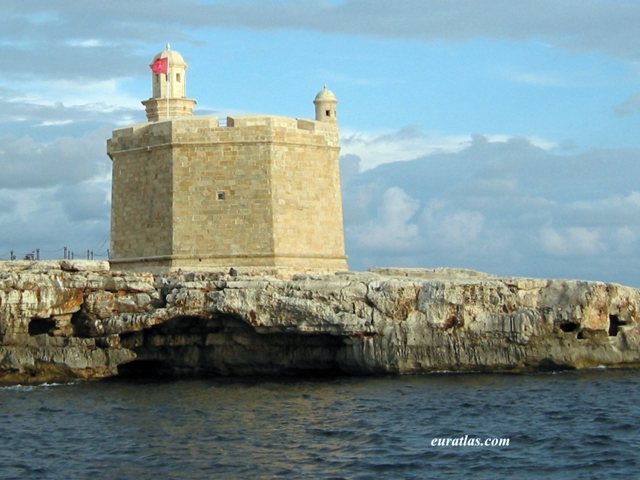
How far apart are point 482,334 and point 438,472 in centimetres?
1076

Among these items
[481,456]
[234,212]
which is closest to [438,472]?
[481,456]

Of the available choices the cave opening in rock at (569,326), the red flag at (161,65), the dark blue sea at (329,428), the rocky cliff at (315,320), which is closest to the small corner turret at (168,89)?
the red flag at (161,65)

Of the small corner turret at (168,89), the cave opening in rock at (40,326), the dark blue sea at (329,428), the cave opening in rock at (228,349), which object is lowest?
the dark blue sea at (329,428)

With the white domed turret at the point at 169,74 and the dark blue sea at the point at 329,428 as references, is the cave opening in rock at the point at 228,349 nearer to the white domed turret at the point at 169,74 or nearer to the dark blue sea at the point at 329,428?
the dark blue sea at the point at 329,428

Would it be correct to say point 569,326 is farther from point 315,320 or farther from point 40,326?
point 40,326

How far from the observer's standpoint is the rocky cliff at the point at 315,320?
90.3 feet

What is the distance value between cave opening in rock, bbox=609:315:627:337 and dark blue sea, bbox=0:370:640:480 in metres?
1.46

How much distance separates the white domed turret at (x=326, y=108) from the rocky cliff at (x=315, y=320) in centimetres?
728

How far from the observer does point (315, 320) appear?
89.6 feet

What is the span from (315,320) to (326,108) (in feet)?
30.1

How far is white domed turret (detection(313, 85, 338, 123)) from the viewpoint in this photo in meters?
34.5

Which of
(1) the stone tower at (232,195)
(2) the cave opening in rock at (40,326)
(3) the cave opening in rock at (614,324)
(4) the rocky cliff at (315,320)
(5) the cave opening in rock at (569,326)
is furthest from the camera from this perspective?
(1) the stone tower at (232,195)

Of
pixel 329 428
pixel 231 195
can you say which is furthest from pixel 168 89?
pixel 329 428

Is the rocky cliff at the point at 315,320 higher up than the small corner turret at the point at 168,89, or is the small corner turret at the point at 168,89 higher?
the small corner turret at the point at 168,89
